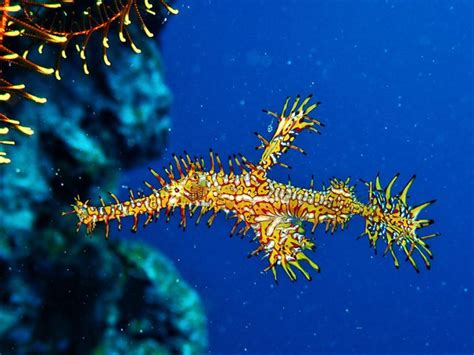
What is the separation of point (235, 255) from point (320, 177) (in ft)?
3.33

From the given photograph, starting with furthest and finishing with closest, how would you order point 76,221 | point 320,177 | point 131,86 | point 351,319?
point 351,319
point 320,177
point 131,86
point 76,221

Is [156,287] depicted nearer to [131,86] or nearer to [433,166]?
[131,86]

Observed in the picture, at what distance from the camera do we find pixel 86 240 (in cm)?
389

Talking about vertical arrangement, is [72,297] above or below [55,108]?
below

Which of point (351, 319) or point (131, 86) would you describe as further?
point (351, 319)

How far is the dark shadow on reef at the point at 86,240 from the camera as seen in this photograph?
3428mm

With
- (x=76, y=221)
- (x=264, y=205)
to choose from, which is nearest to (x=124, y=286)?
(x=76, y=221)

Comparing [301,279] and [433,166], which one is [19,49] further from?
[433,166]

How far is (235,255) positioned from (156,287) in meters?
0.74

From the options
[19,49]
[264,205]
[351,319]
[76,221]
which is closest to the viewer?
[19,49]

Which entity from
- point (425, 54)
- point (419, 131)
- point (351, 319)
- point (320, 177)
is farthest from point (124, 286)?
point (425, 54)

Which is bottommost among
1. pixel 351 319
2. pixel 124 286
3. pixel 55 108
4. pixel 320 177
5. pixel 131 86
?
pixel 351 319

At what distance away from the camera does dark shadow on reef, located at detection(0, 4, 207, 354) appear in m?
3.43

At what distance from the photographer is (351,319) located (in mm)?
4996
